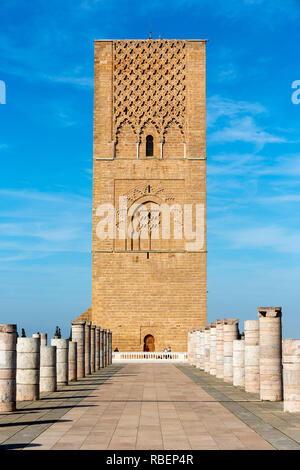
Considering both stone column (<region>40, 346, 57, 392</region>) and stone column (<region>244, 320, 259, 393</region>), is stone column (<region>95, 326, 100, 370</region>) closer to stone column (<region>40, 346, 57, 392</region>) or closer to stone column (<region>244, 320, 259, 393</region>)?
stone column (<region>40, 346, 57, 392</region>)

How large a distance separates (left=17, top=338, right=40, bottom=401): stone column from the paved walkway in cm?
32

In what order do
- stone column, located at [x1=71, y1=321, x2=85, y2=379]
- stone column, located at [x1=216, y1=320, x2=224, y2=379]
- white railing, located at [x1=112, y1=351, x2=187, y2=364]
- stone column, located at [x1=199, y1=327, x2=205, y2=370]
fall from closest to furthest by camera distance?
stone column, located at [x1=216, y1=320, x2=224, y2=379]
stone column, located at [x1=71, y1=321, x2=85, y2=379]
stone column, located at [x1=199, y1=327, x2=205, y2=370]
white railing, located at [x1=112, y1=351, x2=187, y2=364]

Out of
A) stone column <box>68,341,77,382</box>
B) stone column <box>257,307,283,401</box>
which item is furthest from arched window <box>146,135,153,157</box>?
stone column <box>257,307,283,401</box>

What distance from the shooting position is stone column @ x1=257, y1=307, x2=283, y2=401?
41.2ft

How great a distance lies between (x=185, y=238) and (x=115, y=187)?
4.79 metres

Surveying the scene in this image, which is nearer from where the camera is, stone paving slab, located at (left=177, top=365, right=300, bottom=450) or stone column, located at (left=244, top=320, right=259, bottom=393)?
stone paving slab, located at (left=177, top=365, right=300, bottom=450)

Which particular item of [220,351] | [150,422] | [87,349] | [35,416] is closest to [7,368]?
[35,416]

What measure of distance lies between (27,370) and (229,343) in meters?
6.85

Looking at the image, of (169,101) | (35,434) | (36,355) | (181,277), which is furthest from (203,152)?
(35,434)

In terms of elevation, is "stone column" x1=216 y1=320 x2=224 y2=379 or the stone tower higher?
the stone tower

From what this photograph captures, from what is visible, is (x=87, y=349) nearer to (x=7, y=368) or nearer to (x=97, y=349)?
(x=97, y=349)

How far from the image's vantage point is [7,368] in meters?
10.6
